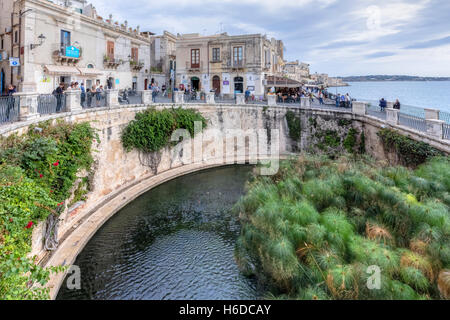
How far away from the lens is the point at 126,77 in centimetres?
2608

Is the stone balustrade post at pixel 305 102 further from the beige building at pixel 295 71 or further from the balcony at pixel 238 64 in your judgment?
the beige building at pixel 295 71

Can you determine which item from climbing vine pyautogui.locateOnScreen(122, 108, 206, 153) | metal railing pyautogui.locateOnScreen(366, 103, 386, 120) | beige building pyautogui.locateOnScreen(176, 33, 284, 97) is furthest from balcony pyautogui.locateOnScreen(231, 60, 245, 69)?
metal railing pyautogui.locateOnScreen(366, 103, 386, 120)

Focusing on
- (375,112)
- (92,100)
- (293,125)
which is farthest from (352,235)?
(293,125)

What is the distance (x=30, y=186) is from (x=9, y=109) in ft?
14.5

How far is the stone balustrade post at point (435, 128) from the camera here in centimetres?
1096

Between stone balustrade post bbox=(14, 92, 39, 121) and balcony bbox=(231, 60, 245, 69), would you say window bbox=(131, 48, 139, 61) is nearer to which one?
balcony bbox=(231, 60, 245, 69)

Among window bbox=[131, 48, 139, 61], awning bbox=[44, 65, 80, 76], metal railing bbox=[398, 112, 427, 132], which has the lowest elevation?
metal railing bbox=[398, 112, 427, 132]

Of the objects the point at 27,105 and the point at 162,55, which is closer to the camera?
the point at 27,105

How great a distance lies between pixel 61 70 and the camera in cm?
1908

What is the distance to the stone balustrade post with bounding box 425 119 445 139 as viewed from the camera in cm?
1096

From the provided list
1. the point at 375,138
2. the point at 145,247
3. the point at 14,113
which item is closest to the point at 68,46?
the point at 14,113

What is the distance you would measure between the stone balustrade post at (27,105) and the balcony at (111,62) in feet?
46.3

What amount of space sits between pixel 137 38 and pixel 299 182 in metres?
23.1

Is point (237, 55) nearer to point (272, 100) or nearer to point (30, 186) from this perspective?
point (272, 100)
